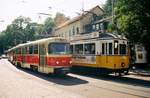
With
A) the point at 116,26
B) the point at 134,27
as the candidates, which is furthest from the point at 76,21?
the point at 134,27

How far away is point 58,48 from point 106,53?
3.39 m

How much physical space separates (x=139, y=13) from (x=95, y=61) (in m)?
5.68

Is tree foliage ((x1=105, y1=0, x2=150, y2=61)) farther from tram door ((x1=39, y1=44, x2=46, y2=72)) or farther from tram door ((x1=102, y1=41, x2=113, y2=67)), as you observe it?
tram door ((x1=39, y1=44, x2=46, y2=72))

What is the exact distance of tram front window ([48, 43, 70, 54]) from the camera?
20094mm

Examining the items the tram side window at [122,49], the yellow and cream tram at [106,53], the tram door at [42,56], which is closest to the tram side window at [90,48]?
the yellow and cream tram at [106,53]

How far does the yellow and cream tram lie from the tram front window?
214 centimetres

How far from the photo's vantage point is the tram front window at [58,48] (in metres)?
20.1

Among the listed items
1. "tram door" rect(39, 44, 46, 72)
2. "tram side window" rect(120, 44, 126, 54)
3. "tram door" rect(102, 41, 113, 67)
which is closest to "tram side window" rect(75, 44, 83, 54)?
"tram door" rect(102, 41, 113, 67)

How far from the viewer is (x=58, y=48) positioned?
66.5 ft

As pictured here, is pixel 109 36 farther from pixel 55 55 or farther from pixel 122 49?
pixel 55 55

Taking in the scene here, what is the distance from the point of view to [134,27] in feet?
78.6

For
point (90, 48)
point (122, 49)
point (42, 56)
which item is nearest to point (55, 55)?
point (42, 56)

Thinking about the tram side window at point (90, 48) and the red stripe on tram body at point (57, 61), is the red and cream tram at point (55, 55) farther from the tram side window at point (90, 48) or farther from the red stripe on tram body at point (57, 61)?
the tram side window at point (90, 48)

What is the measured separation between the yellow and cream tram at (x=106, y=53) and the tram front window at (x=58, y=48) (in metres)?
2.14
